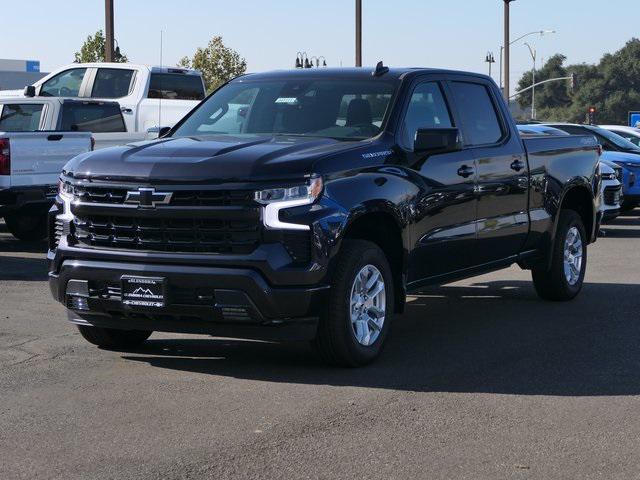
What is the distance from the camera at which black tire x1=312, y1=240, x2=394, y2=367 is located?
23.1 ft

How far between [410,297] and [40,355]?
13.3 feet

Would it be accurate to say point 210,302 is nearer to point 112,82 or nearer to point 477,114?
point 477,114

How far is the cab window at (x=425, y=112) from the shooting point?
8094 mm

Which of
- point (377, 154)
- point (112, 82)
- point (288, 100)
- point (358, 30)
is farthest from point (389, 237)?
point (358, 30)

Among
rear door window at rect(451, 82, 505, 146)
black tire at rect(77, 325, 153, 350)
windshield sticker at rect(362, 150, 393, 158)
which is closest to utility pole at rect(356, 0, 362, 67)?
rear door window at rect(451, 82, 505, 146)

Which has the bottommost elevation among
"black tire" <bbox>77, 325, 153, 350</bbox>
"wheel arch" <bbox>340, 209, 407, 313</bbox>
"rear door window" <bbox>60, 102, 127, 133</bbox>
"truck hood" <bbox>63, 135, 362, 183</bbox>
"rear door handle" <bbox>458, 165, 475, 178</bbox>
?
"black tire" <bbox>77, 325, 153, 350</bbox>

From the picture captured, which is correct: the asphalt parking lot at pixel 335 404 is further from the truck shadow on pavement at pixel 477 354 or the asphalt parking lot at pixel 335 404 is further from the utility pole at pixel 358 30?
the utility pole at pixel 358 30

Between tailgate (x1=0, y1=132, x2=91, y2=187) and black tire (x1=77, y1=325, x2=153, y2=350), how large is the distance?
6.78 metres

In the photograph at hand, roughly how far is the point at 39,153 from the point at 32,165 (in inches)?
7.3

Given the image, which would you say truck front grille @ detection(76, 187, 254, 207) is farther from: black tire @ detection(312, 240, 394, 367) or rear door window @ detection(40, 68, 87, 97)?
rear door window @ detection(40, 68, 87, 97)

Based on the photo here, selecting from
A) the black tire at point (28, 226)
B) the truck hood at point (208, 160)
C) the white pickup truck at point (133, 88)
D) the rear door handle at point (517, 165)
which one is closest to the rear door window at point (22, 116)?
the black tire at point (28, 226)

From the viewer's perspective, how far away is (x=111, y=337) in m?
8.01

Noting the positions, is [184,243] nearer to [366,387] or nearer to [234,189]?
[234,189]

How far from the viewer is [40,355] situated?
7906mm
